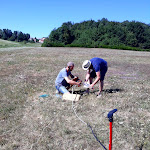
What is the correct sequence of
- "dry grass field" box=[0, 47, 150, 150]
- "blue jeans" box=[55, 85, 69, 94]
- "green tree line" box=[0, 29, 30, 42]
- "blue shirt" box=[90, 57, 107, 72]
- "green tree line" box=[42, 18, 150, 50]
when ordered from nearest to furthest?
"dry grass field" box=[0, 47, 150, 150] → "blue shirt" box=[90, 57, 107, 72] → "blue jeans" box=[55, 85, 69, 94] → "green tree line" box=[42, 18, 150, 50] → "green tree line" box=[0, 29, 30, 42]

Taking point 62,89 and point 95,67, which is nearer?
point 95,67

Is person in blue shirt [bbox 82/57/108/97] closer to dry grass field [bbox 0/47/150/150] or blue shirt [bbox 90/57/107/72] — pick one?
blue shirt [bbox 90/57/107/72]

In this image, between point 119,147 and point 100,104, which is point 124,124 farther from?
point 100,104

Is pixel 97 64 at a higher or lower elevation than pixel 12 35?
lower

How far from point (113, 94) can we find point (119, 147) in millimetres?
3258

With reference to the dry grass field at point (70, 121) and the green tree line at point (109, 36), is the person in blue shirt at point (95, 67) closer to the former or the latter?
the dry grass field at point (70, 121)

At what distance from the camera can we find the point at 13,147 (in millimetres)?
3791

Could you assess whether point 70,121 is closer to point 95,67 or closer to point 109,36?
point 95,67

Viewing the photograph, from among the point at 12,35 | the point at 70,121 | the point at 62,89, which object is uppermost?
the point at 12,35

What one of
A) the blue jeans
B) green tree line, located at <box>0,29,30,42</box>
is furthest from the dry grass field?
green tree line, located at <box>0,29,30,42</box>

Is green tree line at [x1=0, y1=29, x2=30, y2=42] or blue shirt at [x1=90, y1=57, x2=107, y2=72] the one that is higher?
green tree line at [x1=0, y1=29, x2=30, y2=42]

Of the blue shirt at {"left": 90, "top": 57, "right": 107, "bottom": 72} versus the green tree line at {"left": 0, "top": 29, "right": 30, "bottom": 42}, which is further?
the green tree line at {"left": 0, "top": 29, "right": 30, "bottom": 42}

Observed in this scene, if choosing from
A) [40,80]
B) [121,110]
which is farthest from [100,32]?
[121,110]

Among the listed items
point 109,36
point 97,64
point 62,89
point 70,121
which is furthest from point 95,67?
point 109,36
